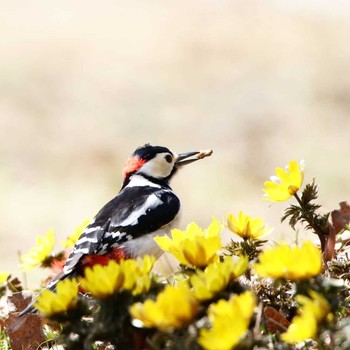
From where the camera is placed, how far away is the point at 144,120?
10125 millimetres

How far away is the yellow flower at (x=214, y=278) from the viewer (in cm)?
238

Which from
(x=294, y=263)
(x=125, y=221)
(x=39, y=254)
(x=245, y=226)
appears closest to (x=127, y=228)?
(x=125, y=221)

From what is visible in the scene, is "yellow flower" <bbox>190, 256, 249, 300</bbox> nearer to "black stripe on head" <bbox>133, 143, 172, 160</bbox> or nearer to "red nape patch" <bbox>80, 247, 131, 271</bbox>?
"red nape patch" <bbox>80, 247, 131, 271</bbox>

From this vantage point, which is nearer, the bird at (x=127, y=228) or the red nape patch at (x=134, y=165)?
the bird at (x=127, y=228)

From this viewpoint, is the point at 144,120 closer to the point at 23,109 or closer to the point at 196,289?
the point at 23,109

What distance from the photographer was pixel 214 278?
2389mm

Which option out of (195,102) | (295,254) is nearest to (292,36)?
(195,102)

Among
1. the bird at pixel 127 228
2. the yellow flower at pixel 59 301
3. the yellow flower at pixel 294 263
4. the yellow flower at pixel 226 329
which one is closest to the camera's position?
the yellow flower at pixel 226 329

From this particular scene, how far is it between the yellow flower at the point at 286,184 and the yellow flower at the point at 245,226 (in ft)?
0.40

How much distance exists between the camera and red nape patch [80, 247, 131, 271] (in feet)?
14.4

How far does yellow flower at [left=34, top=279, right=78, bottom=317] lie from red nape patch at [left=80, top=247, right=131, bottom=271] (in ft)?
6.03

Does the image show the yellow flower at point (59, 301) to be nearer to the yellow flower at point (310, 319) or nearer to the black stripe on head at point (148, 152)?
the yellow flower at point (310, 319)

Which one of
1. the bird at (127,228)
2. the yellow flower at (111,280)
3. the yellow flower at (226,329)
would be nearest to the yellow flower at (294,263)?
the yellow flower at (226,329)

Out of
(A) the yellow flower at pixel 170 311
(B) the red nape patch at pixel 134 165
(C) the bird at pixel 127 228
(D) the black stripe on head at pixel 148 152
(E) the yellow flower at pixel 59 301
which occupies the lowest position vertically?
(C) the bird at pixel 127 228
